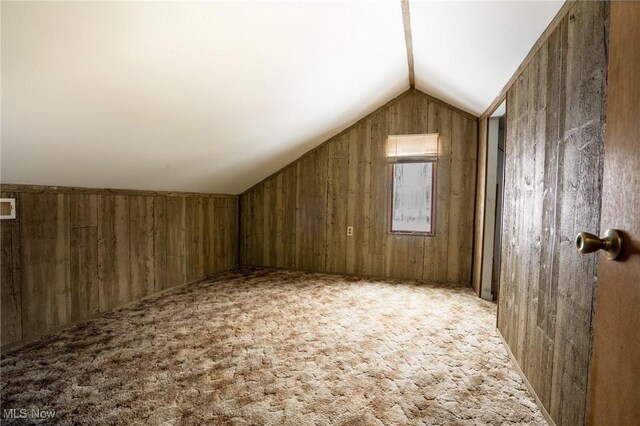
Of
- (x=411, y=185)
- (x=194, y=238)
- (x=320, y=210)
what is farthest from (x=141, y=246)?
(x=411, y=185)

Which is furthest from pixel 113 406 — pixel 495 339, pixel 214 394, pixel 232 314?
pixel 495 339

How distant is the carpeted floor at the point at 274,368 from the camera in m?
1.46

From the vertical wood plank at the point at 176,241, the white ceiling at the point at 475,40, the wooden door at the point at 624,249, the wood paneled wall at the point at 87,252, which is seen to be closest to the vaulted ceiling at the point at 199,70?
the white ceiling at the point at 475,40

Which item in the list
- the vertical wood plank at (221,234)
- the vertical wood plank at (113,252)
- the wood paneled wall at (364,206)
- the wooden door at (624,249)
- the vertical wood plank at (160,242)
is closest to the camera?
the wooden door at (624,249)

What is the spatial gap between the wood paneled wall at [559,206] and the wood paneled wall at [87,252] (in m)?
3.14

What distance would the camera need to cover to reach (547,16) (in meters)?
1.57

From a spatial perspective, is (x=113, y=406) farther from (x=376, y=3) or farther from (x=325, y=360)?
(x=376, y=3)

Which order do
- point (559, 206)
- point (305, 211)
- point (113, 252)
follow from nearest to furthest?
point (559, 206)
point (113, 252)
point (305, 211)

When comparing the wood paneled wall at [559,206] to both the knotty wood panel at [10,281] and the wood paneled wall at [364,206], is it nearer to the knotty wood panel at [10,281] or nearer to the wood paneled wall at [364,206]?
the wood paneled wall at [364,206]

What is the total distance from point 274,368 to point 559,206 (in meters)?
1.74

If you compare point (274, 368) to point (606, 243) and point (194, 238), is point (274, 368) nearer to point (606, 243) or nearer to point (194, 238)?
point (606, 243)

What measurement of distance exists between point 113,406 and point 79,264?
4.83ft

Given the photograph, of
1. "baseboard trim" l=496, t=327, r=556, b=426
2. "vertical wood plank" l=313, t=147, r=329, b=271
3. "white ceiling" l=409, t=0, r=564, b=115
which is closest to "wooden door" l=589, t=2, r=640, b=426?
"baseboard trim" l=496, t=327, r=556, b=426

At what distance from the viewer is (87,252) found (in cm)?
252
